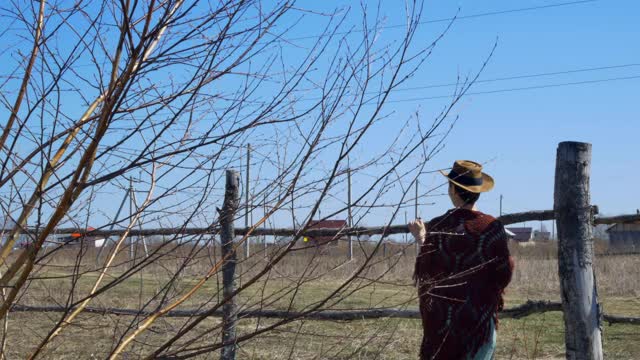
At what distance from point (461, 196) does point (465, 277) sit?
391 millimetres

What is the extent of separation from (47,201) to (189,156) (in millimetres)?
433

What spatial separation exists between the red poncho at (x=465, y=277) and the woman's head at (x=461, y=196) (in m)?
0.09

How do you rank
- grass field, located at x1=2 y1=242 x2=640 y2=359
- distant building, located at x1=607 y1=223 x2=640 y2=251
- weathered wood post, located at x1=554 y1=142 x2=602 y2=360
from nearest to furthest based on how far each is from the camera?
weathered wood post, located at x1=554 y1=142 x2=602 y2=360
grass field, located at x1=2 y1=242 x2=640 y2=359
distant building, located at x1=607 y1=223 x2=640 y2=251

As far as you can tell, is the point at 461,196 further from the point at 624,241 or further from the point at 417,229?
the point at 624,241

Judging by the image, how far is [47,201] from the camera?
2.38 metres

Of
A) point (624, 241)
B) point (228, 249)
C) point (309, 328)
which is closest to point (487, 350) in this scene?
point (228, 249)

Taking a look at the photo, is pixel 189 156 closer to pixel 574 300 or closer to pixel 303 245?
pixel 303 245

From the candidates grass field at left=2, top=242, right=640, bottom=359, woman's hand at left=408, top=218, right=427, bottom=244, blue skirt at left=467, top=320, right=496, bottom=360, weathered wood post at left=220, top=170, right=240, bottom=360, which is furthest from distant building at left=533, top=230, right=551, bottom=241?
woman's hand at left=408, top=218, right=427, bottom=244

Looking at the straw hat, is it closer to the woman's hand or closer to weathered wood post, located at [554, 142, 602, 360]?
the woman's hand

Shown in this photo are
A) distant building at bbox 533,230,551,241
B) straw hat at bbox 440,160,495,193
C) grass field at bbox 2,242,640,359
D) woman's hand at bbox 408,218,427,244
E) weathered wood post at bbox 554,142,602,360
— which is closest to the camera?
woman's hand at bbox 408,218,427,244

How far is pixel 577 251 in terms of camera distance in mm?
3998

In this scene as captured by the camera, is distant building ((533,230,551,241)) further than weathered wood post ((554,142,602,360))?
Yes

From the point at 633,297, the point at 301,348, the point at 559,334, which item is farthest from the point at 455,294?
the point at 633,297

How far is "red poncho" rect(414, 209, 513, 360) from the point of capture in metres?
3.69
